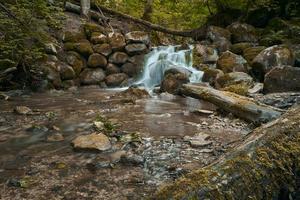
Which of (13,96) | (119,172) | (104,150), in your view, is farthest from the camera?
(13,96)

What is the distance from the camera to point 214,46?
51.9ft

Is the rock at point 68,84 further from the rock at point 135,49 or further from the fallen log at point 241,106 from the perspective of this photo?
the fallen log at point 241,106

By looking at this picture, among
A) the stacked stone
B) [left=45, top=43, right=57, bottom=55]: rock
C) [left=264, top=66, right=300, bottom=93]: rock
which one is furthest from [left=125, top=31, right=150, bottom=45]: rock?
[left=264, top=66, right=300, bottom=93]: rock

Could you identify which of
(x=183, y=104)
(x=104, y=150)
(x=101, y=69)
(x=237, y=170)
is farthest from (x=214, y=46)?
(x=237, y=170)

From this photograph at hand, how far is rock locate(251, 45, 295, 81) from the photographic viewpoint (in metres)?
11.8

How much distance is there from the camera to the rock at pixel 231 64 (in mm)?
12933

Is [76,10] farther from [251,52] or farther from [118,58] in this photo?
[251,52]

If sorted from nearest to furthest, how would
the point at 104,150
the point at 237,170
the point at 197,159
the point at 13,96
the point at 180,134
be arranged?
the point at 237,170 → the point at 197,159 → the point at 104,150 → the point at 180,134 → the point at 13,96

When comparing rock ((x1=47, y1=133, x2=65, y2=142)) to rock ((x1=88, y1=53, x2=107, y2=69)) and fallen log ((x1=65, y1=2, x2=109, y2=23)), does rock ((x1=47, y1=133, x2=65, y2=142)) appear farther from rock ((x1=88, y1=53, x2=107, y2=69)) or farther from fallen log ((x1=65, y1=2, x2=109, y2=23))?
fallen log ((x1=65, y1=2, x2=109, y2=23))

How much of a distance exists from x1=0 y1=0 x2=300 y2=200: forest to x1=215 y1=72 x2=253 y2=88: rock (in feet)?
0.15

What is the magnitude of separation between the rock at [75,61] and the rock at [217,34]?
598 cm

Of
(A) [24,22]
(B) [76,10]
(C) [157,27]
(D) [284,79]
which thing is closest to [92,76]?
(B) [76,10]

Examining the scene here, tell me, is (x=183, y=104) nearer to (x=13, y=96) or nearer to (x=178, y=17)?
(x=13, y=96)

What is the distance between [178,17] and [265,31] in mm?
6434
